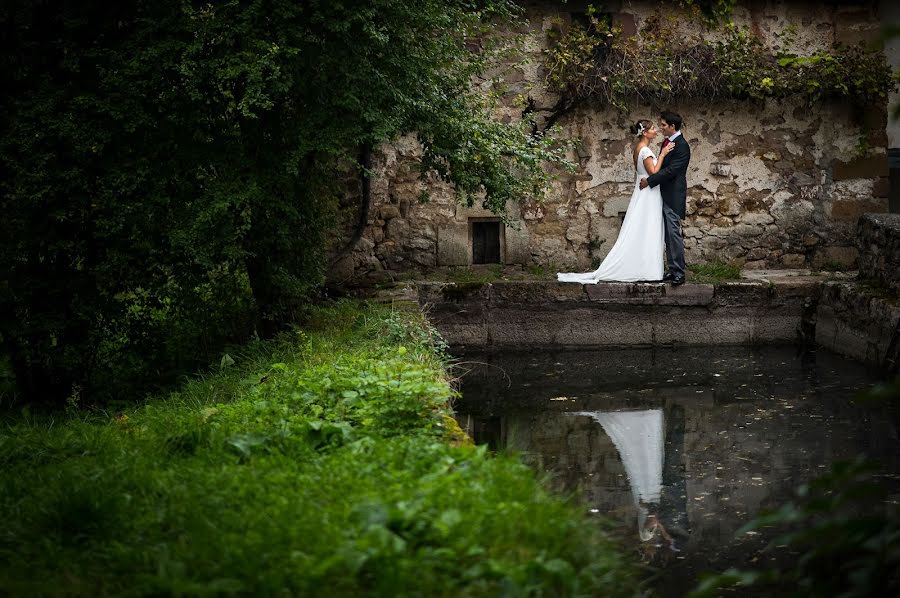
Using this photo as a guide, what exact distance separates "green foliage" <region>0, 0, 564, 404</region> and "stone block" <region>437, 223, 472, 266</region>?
4.20 metres

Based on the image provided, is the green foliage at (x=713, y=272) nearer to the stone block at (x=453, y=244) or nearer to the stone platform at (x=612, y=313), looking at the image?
the stone platform at (x=612, y=313)

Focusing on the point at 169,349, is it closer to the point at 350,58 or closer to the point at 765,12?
the point at 350,58

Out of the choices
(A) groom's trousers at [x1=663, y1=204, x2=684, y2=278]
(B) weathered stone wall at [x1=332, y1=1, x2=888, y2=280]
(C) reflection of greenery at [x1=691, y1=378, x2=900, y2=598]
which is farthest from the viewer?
(B) weathered stone wall at [x1=332, y1=1, x2=888, y2=280]

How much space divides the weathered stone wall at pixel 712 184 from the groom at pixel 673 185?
1.29m

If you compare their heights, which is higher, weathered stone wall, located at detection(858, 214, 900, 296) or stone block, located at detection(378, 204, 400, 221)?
stone block, located at detection(378, 204, 400, 221)

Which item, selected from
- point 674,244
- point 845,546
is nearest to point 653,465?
point 845,546

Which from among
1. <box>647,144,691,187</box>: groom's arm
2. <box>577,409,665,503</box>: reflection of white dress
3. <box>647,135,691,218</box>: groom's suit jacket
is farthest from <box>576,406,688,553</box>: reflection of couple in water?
<box>647,144,691,187</box>: groom's arm

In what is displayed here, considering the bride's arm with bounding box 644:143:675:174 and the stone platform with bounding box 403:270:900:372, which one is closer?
the stone platform with bounding box 403:270:900:372

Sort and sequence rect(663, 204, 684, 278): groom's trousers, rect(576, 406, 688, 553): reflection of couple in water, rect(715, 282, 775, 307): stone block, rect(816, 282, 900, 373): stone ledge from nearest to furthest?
rect(576, 406, 688, 553): reflection of couple in water, rect(816, 282, 900, 373): stone ledge, rect(715, 282, 775, 307): stone block, rect(663, 204, 684, 278): groom's trousers

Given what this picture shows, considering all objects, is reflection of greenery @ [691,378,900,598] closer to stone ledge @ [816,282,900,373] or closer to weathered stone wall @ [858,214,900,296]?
stone ledge @ [816,282,900,373]

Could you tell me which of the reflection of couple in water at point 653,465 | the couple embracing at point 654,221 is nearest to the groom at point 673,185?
the couple embracing at point 654,221

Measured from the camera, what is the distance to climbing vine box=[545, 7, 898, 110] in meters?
12.5

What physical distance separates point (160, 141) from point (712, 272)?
705cm

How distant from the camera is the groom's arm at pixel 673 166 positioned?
11.4 metres
